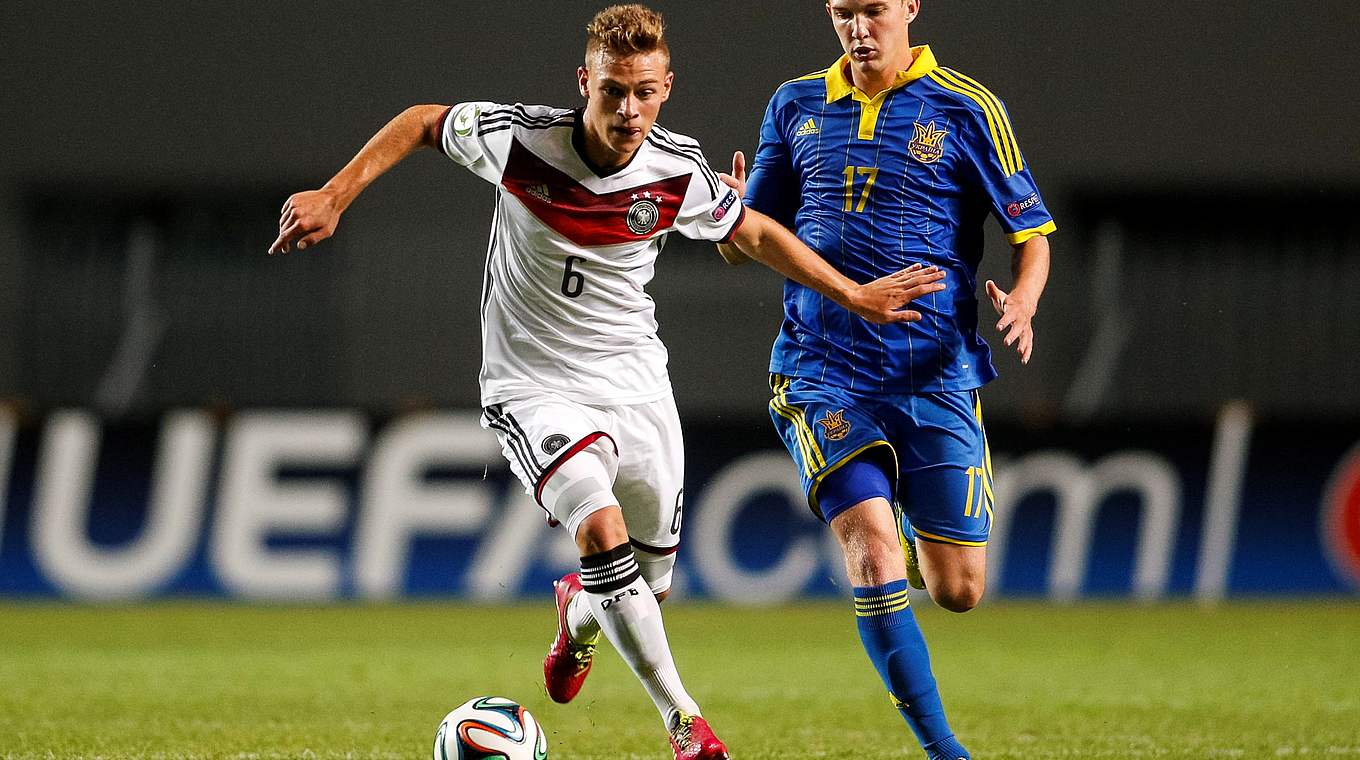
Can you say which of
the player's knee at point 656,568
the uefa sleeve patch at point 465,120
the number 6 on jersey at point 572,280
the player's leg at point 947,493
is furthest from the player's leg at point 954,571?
the uefa sleeve patch at point 465,120

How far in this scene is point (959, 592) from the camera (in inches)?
211

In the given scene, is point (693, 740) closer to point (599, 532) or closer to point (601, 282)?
point (599, 532)

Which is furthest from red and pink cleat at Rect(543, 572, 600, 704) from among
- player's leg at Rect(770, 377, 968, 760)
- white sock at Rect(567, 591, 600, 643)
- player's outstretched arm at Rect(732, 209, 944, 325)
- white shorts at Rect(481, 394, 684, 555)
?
player's outstretched arm at Rect(732, 209, 944, 325)

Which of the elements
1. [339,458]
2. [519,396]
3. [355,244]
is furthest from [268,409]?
[519,396]

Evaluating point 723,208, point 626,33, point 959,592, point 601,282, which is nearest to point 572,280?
point 601,282

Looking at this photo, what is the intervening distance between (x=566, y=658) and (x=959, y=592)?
1.35m

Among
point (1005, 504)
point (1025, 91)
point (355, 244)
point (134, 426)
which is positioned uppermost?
point (1025, 91)

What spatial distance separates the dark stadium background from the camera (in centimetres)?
1126

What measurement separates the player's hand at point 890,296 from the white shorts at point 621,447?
0.75 meters

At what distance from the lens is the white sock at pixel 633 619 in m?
4.85

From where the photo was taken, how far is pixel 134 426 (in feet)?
36.3

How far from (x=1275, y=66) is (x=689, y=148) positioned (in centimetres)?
1124

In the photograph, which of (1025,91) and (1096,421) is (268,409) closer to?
(1096,421)

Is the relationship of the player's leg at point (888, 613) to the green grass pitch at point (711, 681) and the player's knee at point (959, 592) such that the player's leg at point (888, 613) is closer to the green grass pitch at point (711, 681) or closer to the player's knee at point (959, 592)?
the player's knee at point (959, 592)
